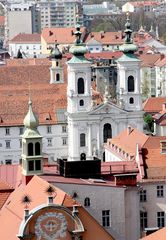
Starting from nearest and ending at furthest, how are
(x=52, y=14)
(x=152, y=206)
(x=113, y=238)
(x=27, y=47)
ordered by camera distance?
1. (x=113, y=238)
2. (x=152, y=206)
3. (x=27, y=47)
4. (x=52, y=14)

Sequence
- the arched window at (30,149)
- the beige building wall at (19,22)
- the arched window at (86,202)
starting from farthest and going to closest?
the beige building wall at (19,22) → the arched window at (30,149) → the arched window at (86,202)

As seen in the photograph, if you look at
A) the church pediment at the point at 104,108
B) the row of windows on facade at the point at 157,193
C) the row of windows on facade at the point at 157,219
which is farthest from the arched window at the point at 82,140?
the row of windows on facade at the point at 157,219

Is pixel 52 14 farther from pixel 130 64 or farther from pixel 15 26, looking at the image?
pixel 130 64

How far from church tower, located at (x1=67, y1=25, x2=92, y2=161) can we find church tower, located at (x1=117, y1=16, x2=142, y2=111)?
2369mm

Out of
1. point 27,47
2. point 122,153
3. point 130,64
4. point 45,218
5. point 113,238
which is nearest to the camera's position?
point 45,218

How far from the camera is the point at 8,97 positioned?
6944cm

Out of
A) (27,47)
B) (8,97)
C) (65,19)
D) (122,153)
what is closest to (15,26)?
(65,19)

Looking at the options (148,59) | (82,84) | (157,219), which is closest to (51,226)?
(157,219)

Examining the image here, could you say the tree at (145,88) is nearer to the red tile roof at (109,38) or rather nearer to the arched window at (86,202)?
the red tile roof at (109,38)

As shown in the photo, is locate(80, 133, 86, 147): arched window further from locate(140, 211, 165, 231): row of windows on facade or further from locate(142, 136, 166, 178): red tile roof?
locate(140, 211, 165, 231): row of windows on facade

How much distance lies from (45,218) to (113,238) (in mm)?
3440

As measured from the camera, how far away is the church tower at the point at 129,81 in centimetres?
6631

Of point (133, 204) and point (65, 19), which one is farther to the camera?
point (65, 19)

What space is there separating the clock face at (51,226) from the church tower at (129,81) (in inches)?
1297
